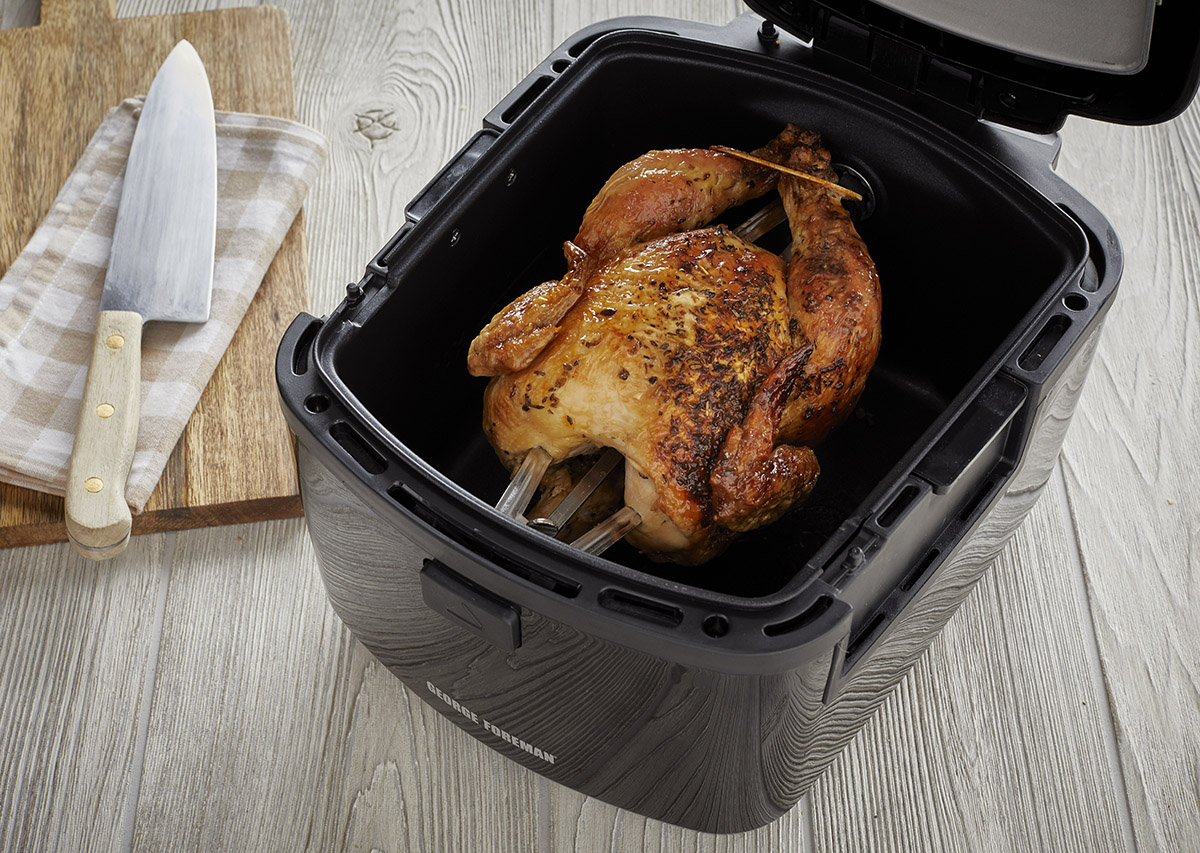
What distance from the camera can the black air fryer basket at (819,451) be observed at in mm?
761

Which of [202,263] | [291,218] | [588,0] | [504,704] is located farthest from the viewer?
[588,0]

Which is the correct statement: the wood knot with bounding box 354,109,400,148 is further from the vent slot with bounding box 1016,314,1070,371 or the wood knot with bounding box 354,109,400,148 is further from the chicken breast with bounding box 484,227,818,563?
the vent slot with bounding box 1016,314,1070,371

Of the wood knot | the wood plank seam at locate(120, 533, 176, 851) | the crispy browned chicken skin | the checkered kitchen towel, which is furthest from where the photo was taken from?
the wood knot

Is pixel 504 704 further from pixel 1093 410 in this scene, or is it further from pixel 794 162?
pixel 1093 410

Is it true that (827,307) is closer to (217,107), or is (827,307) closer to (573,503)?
(573,503)

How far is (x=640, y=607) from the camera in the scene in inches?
28.8

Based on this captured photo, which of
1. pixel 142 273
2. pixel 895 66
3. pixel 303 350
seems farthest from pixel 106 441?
pixel 895 66

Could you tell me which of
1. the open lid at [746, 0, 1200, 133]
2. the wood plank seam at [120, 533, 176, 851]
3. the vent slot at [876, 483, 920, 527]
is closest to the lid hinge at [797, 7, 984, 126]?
the open lid at [746, 0, 1200, 133]

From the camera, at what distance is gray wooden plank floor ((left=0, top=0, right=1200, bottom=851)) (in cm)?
105

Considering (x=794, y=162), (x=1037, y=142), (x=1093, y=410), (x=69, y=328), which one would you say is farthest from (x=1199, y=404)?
(x=69, y=328)

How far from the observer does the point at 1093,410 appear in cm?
129

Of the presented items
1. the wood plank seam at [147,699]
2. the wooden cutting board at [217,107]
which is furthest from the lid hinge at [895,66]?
the wood plank seam at [147,699]

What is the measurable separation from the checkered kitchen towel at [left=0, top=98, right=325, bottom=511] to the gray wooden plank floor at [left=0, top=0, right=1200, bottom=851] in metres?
0.11

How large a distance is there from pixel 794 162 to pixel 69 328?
2.43 ft
